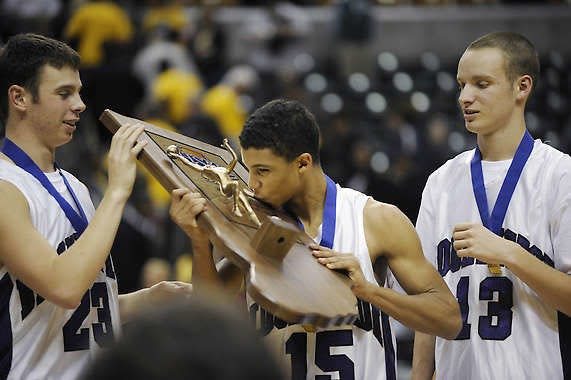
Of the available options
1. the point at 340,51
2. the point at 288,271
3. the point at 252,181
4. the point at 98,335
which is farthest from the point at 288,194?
the point at 340,51

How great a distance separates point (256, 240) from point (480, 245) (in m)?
0.97

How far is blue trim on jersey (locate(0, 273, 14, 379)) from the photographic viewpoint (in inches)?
147

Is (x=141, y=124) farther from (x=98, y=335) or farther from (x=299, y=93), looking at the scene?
(x=299, y=93)

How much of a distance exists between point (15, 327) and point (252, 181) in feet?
3.46

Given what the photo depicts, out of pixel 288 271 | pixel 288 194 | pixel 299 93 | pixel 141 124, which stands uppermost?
pixel 299 93

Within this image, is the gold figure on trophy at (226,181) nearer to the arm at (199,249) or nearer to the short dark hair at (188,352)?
the arm at (199,249)

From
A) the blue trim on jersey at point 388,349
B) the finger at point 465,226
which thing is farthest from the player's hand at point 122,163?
the finger at point 465,226

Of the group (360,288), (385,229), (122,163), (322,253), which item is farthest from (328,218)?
(122,163)

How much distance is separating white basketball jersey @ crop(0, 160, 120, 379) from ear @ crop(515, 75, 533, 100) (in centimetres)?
193

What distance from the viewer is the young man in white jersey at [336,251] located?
3.79 m

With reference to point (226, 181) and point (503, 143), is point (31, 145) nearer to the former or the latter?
point (226, 181)

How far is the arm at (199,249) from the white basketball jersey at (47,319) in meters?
0.41

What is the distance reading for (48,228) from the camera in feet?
12.7

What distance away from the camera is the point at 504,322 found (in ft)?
13.6
